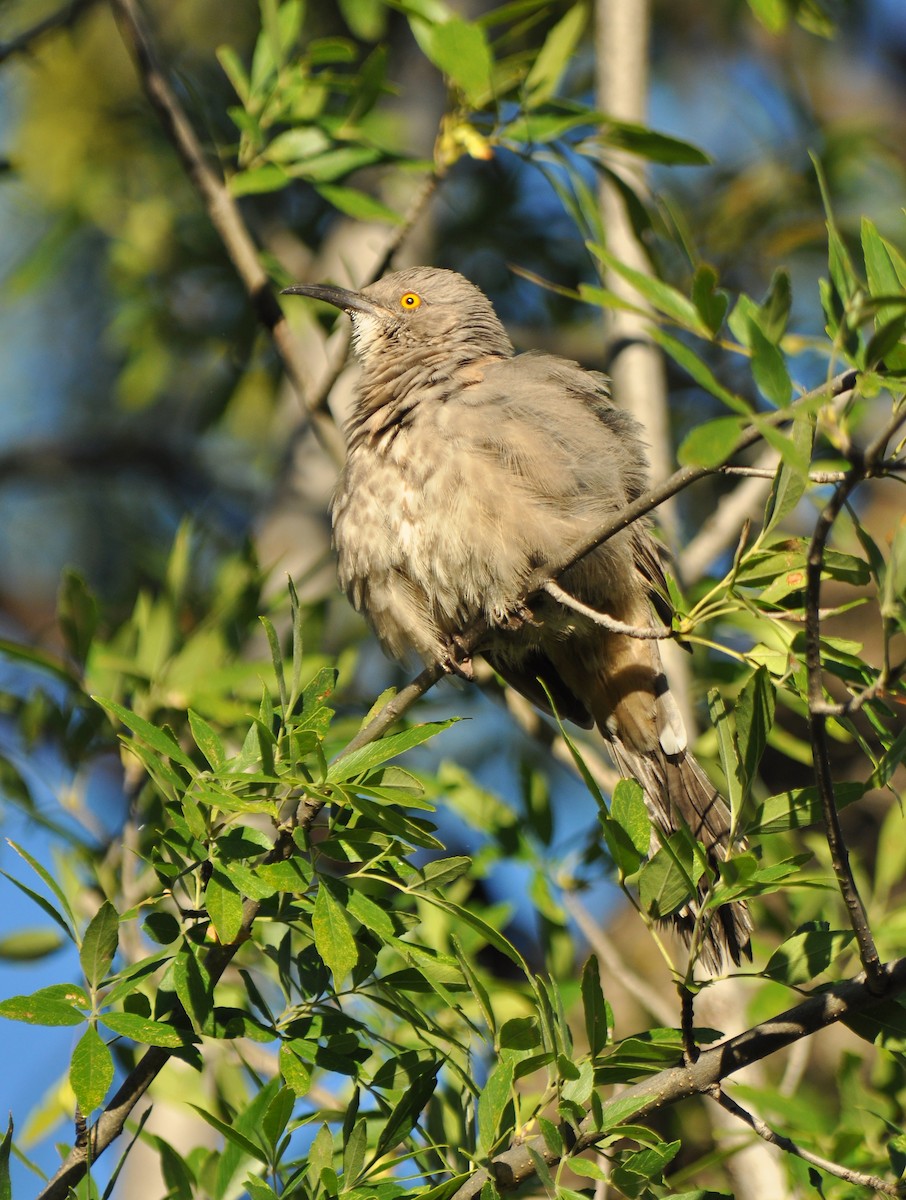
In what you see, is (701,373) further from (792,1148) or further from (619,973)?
(619,973)

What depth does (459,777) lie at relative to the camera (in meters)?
4.20

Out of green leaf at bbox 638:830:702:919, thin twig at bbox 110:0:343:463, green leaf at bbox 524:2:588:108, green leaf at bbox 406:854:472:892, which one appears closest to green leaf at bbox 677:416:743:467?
green leaf at bbox 638:830:702:919

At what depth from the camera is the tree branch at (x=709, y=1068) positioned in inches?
83.7

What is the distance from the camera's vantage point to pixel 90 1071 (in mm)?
2129

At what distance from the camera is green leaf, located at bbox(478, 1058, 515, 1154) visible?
2225 mm

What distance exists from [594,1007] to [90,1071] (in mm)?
854

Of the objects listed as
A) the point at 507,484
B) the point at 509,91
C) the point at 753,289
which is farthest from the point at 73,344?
the point at 507,484

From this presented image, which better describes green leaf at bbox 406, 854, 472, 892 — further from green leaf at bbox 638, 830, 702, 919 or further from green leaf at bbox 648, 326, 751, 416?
green leaf at bbox 648, 326, 751, 416

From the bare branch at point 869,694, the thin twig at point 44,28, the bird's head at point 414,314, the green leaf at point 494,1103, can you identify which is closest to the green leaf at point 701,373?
the bare branch at point 869,694

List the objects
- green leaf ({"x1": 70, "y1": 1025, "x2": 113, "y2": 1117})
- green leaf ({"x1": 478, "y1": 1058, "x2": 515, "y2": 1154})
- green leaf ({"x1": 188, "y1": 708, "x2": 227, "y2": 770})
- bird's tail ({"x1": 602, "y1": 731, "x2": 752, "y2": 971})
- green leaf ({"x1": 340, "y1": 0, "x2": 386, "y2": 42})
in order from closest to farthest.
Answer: green leaf ({"x1": 70, "y1": 1025, "x2": 113, "y2": 1117}), green leaf ({"x1": 478, "y1": 1058, "x2": 515, "y2": 1154}), green leaf ({"x1": 188, "y1": 708, "x2": 227, "y2": 770}), bird's tail ({"x1": 602, "y1": 731, "x2": 752, "y2": 971}), green leaf ({"x1": 340, "y1": 0, "x2": 386, "y2": 42})

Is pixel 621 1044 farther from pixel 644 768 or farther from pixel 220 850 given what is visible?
pixel 644 768

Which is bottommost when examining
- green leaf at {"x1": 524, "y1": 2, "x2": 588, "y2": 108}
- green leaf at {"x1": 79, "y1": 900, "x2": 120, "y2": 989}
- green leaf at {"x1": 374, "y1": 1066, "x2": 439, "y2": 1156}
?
green leaf at {"x1": 374, "y1": 1066, "x2": 439, "y2": 1156}

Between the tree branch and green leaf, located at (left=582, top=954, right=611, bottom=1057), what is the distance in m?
0.10

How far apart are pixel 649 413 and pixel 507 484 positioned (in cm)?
138
